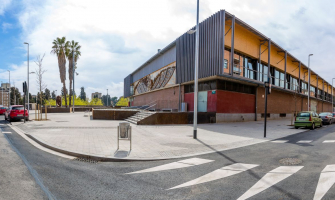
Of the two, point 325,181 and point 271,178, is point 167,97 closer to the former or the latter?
point 271,178

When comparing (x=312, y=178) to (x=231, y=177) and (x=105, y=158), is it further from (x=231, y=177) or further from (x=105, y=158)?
(x=105, y=158)

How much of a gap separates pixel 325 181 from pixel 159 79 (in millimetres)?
27127

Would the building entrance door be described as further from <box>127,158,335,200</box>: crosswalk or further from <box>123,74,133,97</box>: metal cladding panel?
<box>123,74,133,97</box>: metal cladding panel

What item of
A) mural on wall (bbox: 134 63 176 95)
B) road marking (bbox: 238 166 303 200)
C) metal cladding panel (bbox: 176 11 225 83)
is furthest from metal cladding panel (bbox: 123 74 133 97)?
road marking (bbox: 238 166 303 200)

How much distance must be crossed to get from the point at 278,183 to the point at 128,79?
49207mm

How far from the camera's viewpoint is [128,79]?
51.2 m

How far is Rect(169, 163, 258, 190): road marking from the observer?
440cm

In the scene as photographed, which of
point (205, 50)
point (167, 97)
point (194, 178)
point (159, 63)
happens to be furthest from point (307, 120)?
point (159, 63)

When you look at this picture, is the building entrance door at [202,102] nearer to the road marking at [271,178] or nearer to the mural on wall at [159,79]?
the mural on wall at [159,79]

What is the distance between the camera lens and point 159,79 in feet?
100

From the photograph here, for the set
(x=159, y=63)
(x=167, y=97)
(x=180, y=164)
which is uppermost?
(x=159, y=63)

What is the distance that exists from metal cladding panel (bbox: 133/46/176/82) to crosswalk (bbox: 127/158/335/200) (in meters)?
21.1

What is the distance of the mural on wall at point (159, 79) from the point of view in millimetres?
26562

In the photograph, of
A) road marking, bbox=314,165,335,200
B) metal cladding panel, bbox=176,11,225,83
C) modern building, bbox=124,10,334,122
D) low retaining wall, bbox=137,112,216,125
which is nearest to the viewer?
road marking, bbox=314,165,335,200
